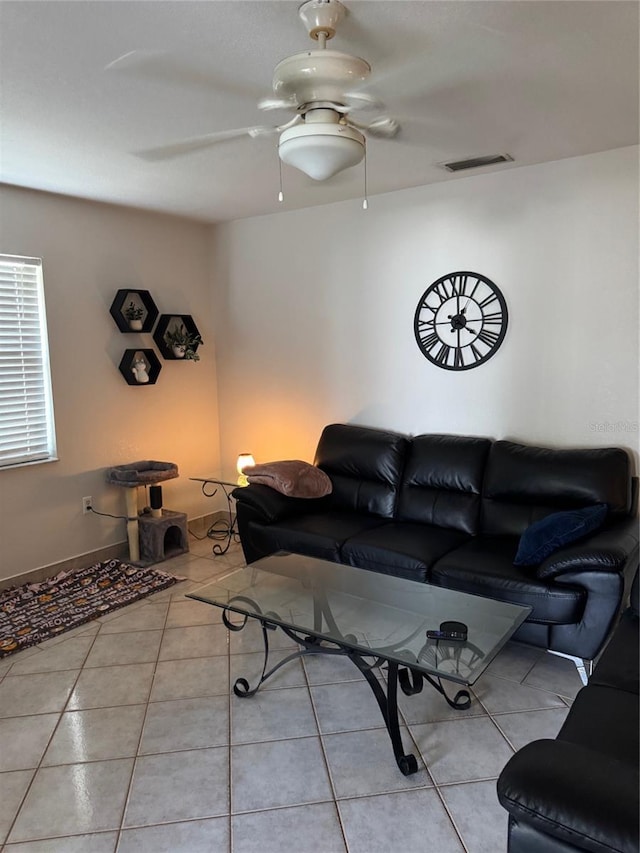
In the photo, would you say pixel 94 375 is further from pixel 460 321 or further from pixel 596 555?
pixel 596 555

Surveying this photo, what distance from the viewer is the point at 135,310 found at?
14.3ft

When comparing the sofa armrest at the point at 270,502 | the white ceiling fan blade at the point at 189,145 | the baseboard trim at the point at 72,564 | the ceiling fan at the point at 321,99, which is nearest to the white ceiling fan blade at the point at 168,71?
the ceiling fan at the point at 321,99

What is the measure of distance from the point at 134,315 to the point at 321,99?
2747mm

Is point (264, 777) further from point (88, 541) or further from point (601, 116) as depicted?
point (601, 116)

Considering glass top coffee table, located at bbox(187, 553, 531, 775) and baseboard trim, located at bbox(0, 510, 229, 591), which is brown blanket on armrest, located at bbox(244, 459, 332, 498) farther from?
baseboard trim, located at bbox(0, 510, 229, 591)

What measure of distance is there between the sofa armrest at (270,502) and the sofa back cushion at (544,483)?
1.14 metres

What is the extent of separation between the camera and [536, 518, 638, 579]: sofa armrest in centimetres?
262

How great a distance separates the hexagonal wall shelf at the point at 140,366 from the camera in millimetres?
4375

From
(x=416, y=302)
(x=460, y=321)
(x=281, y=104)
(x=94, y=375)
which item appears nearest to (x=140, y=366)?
(x=94, y=375)

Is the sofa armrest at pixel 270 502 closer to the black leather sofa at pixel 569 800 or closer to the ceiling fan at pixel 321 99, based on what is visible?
the ceiling fan at pixel 321 99

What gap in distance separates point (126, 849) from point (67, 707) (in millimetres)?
906

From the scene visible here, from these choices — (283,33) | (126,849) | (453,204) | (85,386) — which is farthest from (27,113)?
(126,849)

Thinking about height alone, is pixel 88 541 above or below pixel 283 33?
below

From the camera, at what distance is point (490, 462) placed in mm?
3568
